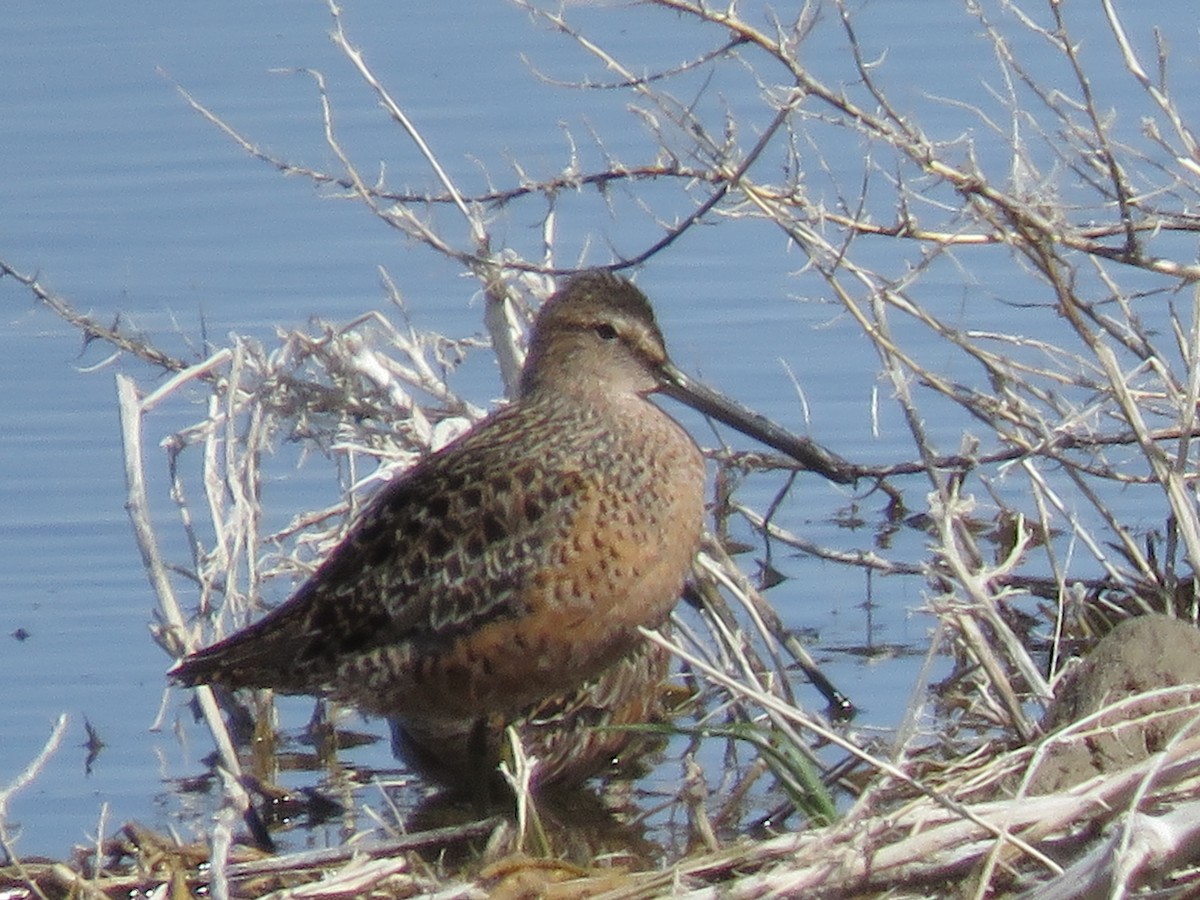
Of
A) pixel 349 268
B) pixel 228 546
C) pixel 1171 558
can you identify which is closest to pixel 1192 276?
pixel 1171 558

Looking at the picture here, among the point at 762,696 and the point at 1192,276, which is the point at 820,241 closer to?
the point at 1192,276

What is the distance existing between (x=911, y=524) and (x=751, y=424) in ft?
3.44

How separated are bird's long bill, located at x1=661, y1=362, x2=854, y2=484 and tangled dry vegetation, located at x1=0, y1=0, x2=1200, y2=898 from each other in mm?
82

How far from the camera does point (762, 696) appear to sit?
3484 mm

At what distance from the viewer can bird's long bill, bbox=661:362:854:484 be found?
479cm

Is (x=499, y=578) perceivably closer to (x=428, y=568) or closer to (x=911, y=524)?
(x=428, y=568)

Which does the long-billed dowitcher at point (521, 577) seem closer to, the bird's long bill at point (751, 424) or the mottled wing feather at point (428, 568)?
the mottled wing feather at point (428, 568)

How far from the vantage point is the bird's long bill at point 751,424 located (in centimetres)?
479

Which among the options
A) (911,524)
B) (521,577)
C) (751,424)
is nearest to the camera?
(521,577)

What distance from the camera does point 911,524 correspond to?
5.85 m

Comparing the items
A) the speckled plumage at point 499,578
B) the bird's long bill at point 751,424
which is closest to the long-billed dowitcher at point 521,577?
the speckled plumage at point 499,578

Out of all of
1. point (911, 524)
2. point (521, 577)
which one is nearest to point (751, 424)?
point (521, 577)

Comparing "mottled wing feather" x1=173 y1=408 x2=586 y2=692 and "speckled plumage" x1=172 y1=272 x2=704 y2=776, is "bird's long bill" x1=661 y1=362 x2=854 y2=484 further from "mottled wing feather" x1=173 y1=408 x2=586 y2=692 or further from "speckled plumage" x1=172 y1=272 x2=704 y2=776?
"mottled wing feather" x1=173 y1=408 x2=586 y2=692

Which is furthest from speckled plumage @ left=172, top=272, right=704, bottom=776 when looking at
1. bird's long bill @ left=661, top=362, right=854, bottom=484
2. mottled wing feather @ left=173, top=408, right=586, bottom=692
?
bird's long bill @ left=661, top=362, right=854, bottom=484
